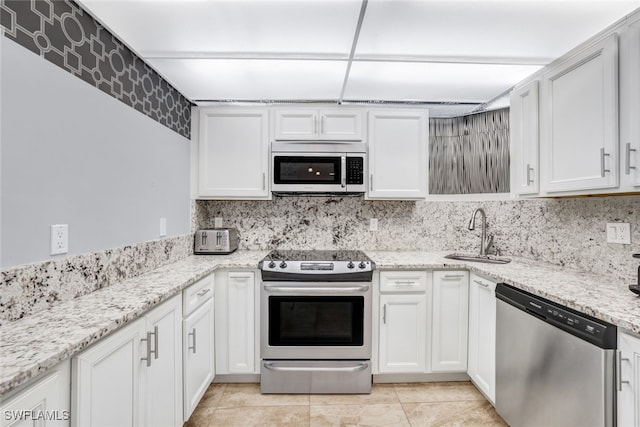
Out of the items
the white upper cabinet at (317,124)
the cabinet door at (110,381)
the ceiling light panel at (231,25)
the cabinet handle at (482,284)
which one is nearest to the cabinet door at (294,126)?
the white upper cabinet at (317,124)

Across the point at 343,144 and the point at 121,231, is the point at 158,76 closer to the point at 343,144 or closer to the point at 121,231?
the point at 121,231

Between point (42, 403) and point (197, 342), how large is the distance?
3.69 ft

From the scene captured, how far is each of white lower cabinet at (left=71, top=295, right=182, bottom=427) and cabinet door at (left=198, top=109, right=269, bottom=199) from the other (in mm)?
1191

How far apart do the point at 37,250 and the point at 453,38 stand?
2180mm

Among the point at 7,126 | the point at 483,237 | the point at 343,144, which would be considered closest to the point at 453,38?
the point at 343,144

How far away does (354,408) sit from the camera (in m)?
2.03

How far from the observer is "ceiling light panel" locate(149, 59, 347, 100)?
1944mm

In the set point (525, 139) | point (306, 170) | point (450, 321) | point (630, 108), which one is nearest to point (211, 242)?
point (306, 170)

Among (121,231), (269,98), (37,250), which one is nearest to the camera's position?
(37,250)

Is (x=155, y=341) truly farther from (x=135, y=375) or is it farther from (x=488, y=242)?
(x=488, y=242)

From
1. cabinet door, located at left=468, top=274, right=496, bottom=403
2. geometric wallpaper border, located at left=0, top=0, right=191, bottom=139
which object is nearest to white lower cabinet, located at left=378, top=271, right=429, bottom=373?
cabinet door, located at left=468, top=274, right=496, bottom=403

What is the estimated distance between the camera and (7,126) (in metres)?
1.09

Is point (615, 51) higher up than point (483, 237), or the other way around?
point (615, 51)

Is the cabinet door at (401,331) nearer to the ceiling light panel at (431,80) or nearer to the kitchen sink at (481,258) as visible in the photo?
the kitchen sink at (481,258)
